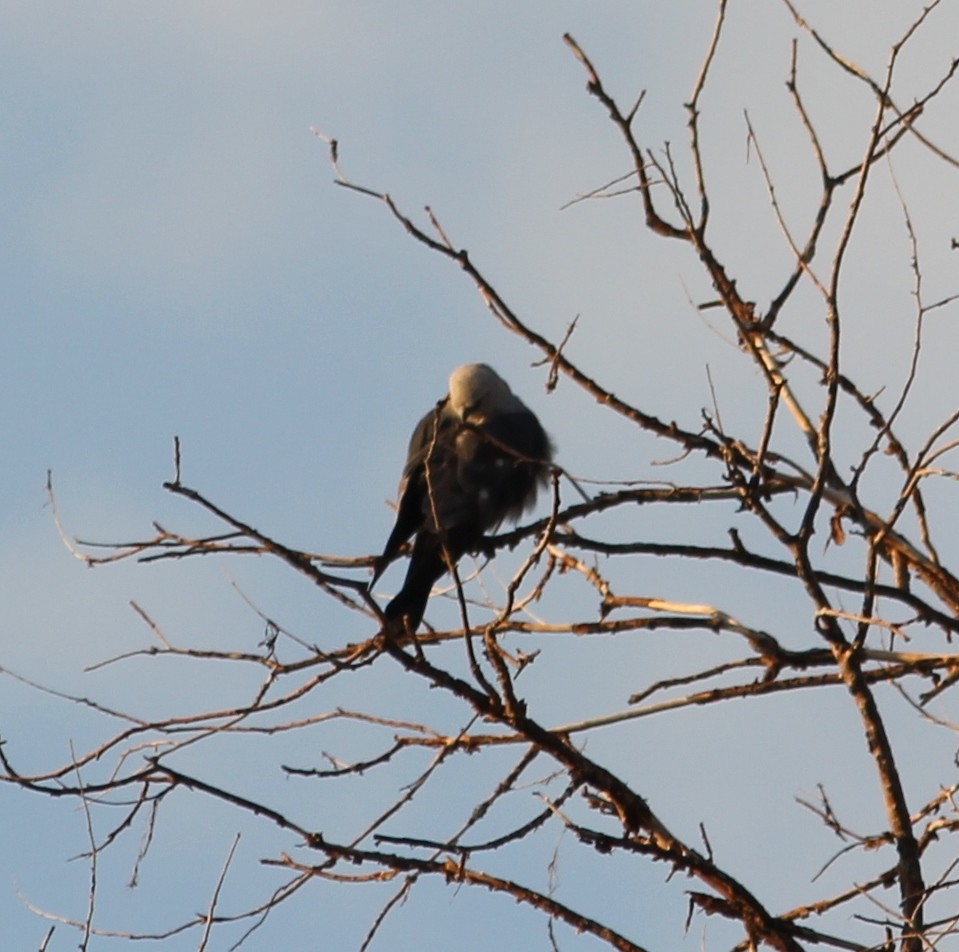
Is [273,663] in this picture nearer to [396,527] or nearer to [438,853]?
[438,853]

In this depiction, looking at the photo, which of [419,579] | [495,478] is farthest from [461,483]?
[419,579]

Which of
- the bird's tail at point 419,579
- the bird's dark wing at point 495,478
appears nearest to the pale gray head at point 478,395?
the bird's dark wing at point 495,478

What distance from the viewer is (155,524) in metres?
4.16

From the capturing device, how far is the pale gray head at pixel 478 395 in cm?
677

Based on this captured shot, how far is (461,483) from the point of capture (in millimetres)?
6008

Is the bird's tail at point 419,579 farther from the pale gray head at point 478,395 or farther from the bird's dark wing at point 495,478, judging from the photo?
the pale gray head at point 478,395

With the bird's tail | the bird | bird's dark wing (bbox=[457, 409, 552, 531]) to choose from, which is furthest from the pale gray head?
the bird's tail

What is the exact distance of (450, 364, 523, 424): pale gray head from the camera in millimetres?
6770

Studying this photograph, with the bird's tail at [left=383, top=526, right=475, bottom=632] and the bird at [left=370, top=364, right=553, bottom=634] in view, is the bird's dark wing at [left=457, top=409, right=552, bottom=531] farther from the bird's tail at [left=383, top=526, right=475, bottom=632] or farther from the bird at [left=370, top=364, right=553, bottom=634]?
the bird's tail at [left=383, top=526, right=475, bottom=632]

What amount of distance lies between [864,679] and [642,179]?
4.29 ft

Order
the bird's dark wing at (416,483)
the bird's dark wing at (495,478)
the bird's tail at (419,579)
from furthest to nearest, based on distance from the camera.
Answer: the bird's dark wing at (495,478), the bird's dark wing at (416,483), the bird's tail at (419,579)

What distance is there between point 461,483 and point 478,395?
98 cm

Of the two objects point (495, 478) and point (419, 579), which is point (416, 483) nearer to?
point (495, 478)

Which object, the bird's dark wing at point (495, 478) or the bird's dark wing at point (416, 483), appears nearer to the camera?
the bird's dark wing at point (416, 483)
